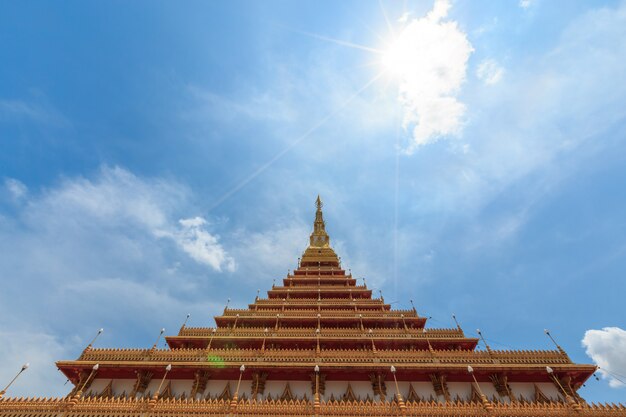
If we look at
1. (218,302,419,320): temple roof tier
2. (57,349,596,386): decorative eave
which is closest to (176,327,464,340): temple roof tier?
(218,302,419,320): temple roof tier

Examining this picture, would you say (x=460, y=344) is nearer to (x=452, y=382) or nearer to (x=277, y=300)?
(x=452, y=382)

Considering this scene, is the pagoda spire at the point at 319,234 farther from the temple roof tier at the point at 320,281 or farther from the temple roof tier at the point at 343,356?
the temple roof tier at the point at 343,356

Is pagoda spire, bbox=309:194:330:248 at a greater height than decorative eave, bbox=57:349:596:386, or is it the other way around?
pagoda spire, bbox=309:194:330:248

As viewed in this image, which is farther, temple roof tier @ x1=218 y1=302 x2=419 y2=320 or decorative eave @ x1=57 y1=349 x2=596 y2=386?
temple roof tier @ x1=218 y1=302 x2=419 y2=320

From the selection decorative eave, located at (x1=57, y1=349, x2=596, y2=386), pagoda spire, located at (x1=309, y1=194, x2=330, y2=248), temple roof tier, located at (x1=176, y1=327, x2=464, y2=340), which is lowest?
decorative eave, located at (x1=57, y1=349, x2=596, y2=386)

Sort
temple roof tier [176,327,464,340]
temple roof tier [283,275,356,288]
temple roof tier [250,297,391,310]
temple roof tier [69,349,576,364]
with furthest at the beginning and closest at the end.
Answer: temple roof tier [283,275,356,288]
temple roof tier [250,297,391,310]
temple roof tier [176,327,464,340]
temple roof tier [69,349,576,364]

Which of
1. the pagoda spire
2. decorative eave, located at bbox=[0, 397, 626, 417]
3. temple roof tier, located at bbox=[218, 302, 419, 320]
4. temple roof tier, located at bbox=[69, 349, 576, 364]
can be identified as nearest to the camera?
decorative eave, located at bbox=[0, 397, 626, 417]

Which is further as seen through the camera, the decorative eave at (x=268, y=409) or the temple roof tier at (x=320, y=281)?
the temple roof tier at (x=320, y=281)

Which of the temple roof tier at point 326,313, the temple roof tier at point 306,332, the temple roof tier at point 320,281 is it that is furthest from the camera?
the temple roof tier at point 320,281

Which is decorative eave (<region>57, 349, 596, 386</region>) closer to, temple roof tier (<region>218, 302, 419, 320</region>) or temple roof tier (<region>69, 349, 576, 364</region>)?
temple roof tier (<region>69, 349, 576, 364</region>)

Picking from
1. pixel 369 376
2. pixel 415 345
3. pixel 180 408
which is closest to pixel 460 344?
pixel 415 345

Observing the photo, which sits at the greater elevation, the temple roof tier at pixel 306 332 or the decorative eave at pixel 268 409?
the temple roof tier at pixel 306 332

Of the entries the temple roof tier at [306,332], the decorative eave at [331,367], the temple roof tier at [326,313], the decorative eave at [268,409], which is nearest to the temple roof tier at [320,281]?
the temple roof tier at [326,313]

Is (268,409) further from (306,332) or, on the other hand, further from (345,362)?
(306,332)
